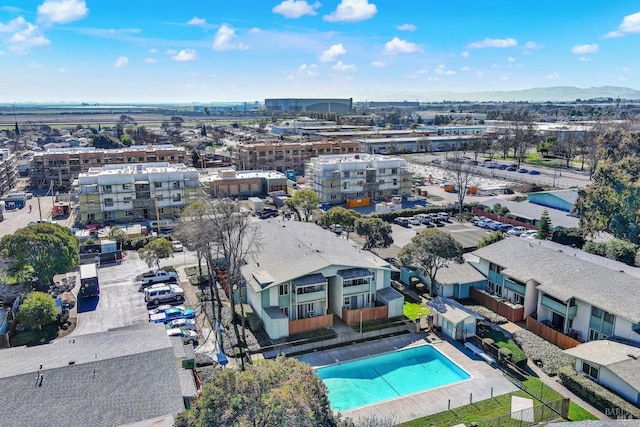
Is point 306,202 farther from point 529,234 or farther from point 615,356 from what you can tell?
point 615,356

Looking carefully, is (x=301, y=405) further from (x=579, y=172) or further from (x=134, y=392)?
(x=579, y=172)

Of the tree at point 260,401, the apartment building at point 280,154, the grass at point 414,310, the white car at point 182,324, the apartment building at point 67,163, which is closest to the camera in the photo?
the tree at point 260,401

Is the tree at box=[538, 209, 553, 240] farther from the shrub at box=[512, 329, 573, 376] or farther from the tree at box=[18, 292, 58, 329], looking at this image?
the tree at box=[18, 292, 58, 329]

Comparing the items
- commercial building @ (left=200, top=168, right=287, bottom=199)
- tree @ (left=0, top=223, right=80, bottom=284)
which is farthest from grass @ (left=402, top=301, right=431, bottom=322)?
commercial building @ (left=200, top=168, right=287, bottom=199)

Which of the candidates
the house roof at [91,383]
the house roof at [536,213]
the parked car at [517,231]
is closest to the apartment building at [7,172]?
the house roof at [91,383]

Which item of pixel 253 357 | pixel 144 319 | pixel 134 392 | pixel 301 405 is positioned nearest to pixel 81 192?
pixel 144 319

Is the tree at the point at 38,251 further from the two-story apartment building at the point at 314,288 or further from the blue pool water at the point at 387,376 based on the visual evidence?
the blue pool water at the point at 387,376

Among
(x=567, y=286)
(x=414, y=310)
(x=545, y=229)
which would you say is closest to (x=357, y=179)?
(x=545, y=229)
